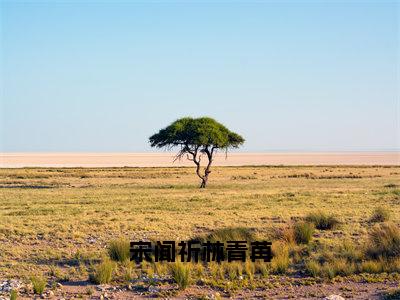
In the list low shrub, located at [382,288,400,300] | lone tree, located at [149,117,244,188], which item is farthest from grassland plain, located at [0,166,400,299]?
lone tree, located at [149,117,244,188]

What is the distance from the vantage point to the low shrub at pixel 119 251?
1523cm

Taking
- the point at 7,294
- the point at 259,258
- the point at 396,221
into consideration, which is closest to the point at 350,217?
the point at 396,221

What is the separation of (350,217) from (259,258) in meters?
10.3

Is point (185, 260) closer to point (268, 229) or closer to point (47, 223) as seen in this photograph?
point (268, 229)

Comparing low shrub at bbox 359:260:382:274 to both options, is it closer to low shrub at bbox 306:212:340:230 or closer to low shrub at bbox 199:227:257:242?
low shrub at bbox 199:227:257:242

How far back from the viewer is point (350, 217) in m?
23.9

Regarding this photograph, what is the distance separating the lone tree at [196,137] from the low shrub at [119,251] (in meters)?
36.5

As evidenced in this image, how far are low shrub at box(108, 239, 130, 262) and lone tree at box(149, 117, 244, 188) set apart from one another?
36.5 meters

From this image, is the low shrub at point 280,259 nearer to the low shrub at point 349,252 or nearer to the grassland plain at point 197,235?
the grassland plain at point 197,235

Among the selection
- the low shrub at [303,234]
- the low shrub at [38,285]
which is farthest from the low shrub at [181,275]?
the low shrub at [303,234]

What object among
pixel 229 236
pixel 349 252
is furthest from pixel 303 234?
pixel 349 252

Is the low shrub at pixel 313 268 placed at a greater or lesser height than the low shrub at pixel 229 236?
lesser

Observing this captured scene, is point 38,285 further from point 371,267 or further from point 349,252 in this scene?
point 349,252

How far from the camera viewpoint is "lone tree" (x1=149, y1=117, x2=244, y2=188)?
53.4 metres
